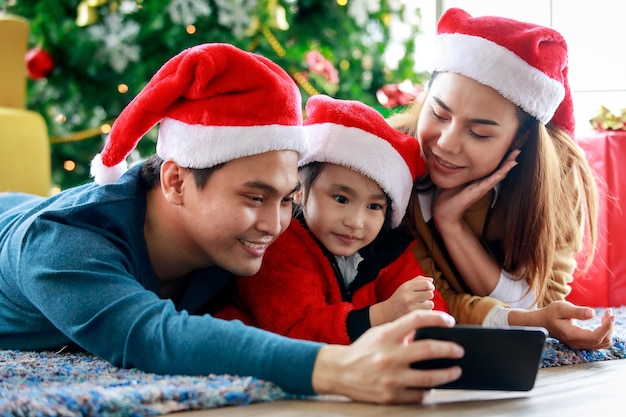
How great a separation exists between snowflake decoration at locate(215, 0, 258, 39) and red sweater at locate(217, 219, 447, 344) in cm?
174

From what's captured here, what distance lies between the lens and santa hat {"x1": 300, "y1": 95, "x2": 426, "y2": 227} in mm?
1568

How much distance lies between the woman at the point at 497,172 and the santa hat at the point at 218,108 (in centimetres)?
45

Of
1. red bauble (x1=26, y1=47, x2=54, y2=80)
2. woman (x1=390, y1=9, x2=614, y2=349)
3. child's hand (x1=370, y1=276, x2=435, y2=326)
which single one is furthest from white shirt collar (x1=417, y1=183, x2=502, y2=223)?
red bauble (x1=26, y1=47, x2=54, y2=80)

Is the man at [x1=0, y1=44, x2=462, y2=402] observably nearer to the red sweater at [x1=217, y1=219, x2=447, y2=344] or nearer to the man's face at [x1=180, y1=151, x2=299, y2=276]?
the man's face at [x1=180, y1=151, x2=299, y2=276]

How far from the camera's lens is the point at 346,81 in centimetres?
367

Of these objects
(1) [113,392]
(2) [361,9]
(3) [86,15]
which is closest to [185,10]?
(3) [86,15]

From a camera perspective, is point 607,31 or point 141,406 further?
point 607,31

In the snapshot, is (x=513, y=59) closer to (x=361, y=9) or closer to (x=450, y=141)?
(x=450, y=141)

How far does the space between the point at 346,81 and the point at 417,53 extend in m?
0.82

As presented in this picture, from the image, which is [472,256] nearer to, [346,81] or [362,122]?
[362,122]

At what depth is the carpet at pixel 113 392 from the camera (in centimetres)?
102

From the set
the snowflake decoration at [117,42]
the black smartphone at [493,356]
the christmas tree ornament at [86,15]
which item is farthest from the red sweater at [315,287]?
the christmas tree ornament at [86,15]

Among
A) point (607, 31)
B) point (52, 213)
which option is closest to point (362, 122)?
point (52, 213)

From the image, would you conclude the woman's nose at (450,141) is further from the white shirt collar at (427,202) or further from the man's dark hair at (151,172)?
the man's dark hair at (151,172)
